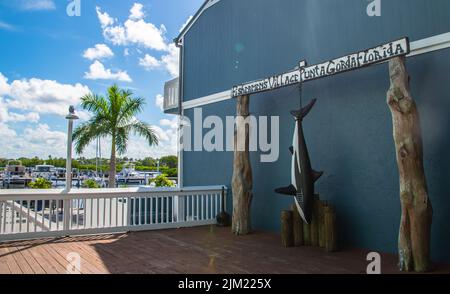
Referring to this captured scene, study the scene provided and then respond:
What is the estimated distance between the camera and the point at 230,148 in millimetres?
7789

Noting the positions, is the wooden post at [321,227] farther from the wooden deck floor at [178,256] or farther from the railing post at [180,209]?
the railing post at [180,209]

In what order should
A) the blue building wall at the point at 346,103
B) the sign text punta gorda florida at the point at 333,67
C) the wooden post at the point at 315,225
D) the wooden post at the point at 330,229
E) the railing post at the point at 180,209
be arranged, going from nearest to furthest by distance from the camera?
the sign text punta gorda florida at the point at 333,67 < the blue building wall at the point at 346,103 < the wooden post at the point at 330,229 < the wooden post at the point at 315,225 < the railing post at the point at 180,209

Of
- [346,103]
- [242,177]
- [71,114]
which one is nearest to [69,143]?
[71,114]

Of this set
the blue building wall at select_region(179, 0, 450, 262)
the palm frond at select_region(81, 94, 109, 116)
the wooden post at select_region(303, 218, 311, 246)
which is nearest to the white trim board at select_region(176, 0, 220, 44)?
the blue building wall at select_region(179, 0, 450, 262)

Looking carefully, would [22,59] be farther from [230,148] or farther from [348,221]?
[348,221]

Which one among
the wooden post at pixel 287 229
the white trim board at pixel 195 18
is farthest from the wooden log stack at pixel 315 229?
the white trim board at pixel 195 18

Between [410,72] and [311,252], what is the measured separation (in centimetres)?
283

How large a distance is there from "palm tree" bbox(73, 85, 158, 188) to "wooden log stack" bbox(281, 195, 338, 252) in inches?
357

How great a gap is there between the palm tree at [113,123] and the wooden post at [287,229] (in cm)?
903

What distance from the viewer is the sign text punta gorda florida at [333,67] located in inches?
166

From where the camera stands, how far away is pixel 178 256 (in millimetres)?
4730

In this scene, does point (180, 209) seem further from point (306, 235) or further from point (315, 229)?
point (315, 229)

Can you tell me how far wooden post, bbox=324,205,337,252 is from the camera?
4.98m
